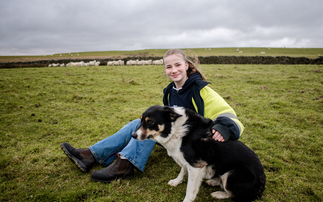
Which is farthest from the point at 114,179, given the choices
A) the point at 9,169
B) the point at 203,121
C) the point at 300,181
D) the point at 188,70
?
the point at 300,181

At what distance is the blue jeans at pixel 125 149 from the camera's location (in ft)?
11.6

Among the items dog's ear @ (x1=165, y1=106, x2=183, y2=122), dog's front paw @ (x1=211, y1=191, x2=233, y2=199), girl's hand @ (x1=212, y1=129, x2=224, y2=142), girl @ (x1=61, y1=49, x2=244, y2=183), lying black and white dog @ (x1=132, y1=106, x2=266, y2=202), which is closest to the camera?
girl's hand @ (x1=212, y1=129, x2=224, y2=142)

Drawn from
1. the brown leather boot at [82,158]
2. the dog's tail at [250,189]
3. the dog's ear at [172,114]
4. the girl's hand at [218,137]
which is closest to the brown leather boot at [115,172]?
the brown leather boot at [82,158]

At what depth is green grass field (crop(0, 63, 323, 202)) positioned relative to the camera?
3.22 m

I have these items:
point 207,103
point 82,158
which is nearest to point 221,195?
point 207,103

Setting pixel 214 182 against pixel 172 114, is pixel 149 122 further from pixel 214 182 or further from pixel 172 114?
pixel 214 182

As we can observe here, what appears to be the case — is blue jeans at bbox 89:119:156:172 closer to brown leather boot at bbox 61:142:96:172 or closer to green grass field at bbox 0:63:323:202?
brown leather boot at bbox 61:142:96:172

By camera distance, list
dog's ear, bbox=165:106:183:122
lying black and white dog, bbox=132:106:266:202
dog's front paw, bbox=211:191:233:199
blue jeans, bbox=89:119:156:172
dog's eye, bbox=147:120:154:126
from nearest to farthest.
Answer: lying black and white dog, bbox=132:106:266:202
dog's ear, bbox=165:106:183:122
dog's eye, bbox=147:120:154:126
dog's front paw, bbox=211:191:233:199
blue jeans, bbox=89:119:156:172

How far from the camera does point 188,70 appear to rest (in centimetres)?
389

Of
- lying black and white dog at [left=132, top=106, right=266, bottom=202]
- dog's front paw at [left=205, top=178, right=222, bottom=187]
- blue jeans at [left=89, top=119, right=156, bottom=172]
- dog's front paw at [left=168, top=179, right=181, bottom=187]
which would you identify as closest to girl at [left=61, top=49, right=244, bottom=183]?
blue jeans at [left=89, top=119, right=156, bottom=172]

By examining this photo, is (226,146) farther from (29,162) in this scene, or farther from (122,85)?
(122,85)

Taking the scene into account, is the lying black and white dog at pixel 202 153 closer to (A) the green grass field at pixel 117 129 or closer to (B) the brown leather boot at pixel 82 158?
(A) the green grass field at pixel 117 129

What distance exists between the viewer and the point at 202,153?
2842mm

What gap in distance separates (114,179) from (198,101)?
255cm
